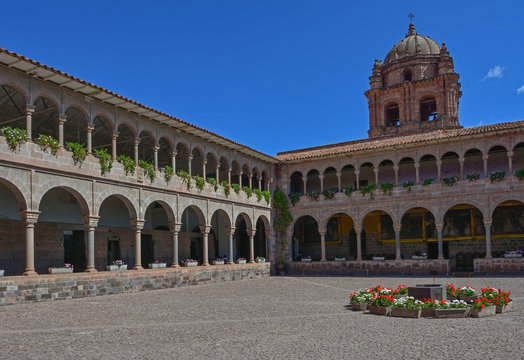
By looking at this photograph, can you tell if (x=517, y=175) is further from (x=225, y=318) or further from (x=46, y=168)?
(x=46, y=168)

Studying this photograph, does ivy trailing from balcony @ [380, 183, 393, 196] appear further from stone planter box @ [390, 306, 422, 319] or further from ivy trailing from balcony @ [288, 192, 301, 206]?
stone planter box @ [390, 306, 422, 319]

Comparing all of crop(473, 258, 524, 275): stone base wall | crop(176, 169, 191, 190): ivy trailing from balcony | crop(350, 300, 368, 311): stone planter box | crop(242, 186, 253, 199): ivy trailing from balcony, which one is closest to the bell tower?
crop(473, 258, 524, 275): stone base wall

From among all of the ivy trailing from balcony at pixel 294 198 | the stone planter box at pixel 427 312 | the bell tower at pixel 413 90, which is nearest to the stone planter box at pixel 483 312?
the stone planter box at pixel 427 312

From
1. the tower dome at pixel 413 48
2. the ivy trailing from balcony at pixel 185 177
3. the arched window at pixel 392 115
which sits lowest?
the ivy trailing from balcony at pixel 185 177

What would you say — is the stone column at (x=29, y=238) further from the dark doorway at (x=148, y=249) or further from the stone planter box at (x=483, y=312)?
the stone planter box at (x=483, y=312)

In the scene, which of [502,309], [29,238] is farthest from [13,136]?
[502,309]

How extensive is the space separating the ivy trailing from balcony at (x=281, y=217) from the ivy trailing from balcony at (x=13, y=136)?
676 inches

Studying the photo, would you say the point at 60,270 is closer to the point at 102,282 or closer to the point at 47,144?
the point at 102,282

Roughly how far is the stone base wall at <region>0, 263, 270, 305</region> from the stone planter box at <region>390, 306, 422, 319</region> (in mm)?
10315

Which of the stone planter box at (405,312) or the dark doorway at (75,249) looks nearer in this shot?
the stone planter box at (405,312)

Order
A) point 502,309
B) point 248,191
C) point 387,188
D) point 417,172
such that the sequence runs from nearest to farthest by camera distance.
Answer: point 502,309, point 417,172, point 248,191, point 387,188

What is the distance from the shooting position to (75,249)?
2212cm

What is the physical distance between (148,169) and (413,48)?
2381 cm

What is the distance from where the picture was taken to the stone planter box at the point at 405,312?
428 inches
